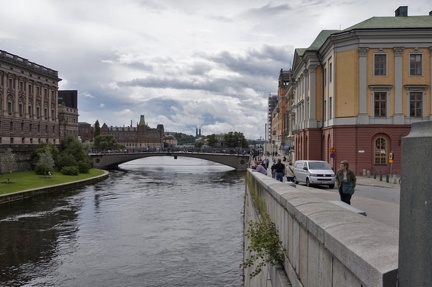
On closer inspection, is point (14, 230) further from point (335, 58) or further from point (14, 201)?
point (335, 58)

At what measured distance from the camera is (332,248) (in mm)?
3908

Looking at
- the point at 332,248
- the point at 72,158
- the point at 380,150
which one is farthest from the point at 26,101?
the point at 332,248

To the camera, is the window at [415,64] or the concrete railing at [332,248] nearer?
the concrete railing at [332,248]

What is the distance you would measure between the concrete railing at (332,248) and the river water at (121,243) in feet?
36.4

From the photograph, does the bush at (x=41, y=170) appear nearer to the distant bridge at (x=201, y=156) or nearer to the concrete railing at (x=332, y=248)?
the distant bridge at (x=201, y=156)

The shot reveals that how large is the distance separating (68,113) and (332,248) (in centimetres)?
12170

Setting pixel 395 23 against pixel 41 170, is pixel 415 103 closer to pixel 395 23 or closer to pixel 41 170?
pixel 395 23

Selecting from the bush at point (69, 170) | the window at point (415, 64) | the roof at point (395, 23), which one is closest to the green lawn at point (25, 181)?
the bush at point (69, 170)

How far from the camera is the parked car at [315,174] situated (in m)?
26.9

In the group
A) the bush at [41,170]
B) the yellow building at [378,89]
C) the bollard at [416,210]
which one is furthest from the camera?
the bush at [41,170]

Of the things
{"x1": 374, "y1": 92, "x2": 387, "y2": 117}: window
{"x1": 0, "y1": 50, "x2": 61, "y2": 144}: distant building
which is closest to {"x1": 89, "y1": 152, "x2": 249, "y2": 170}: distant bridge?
{"x1": 0, "y1": 50, "x2": 61, "y2": 144}: distant building

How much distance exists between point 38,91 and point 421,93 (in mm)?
72441

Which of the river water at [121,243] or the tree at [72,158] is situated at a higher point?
the tree at [72,158]

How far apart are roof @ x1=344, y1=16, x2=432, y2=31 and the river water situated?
20.2m
